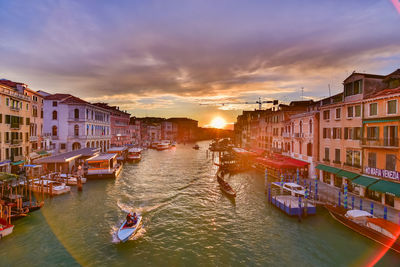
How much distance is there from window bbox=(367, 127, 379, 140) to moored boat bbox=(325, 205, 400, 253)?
370 inches

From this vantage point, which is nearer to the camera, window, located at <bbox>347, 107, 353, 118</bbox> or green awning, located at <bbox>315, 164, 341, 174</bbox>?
window, located at <bbox>347, 107, 353, 118</bbox>

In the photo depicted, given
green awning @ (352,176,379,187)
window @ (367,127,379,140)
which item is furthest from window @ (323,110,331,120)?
green awning @ (352,176,379,187)

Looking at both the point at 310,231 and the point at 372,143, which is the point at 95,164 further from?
the point at 372,143

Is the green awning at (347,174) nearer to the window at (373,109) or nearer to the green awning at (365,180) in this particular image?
the green awning at (365,180)

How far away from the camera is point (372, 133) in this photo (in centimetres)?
2558

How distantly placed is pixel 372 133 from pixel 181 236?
24307 millimetres

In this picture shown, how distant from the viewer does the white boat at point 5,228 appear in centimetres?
1913

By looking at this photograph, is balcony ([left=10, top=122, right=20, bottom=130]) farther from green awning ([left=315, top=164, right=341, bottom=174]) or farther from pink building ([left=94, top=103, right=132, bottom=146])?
green awning ([left=315, top=164, right=341, bottom=174])

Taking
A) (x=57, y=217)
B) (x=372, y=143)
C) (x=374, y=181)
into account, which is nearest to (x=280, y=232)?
(x=374, y=181)

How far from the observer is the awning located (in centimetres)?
2407

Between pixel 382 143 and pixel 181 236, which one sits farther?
pixel 382 143

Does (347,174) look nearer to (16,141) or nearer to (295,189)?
(295,189)

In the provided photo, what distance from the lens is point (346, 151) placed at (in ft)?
97.0

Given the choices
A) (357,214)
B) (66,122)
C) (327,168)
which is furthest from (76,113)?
(357,214)
